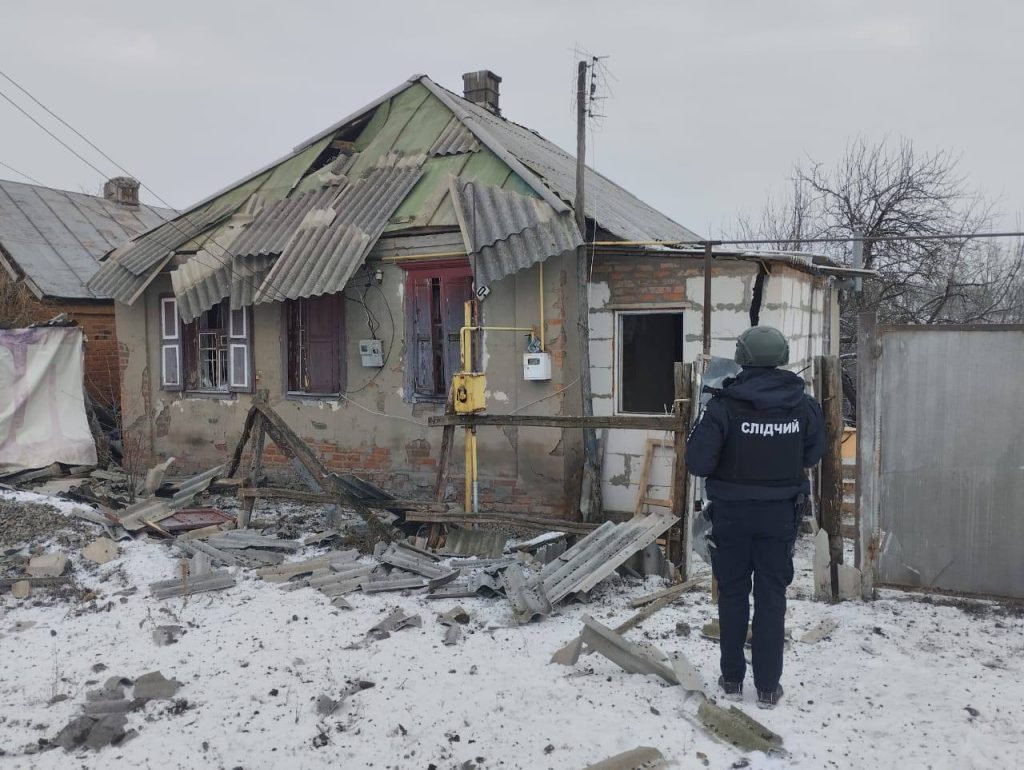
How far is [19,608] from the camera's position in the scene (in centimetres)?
555

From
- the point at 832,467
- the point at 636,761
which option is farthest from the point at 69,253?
the point at 636,761

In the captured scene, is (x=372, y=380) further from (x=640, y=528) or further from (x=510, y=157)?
(x=640, y=528)

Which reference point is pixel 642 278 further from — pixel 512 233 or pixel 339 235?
pixel 339 235

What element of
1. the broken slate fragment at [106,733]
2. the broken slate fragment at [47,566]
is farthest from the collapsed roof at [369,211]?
the broken slate fragment at [106,733]

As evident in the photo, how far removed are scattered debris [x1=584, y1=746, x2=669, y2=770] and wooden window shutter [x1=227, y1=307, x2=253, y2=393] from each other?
24.3ft

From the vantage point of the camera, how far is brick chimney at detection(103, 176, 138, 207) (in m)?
17.9

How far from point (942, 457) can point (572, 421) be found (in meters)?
2.64

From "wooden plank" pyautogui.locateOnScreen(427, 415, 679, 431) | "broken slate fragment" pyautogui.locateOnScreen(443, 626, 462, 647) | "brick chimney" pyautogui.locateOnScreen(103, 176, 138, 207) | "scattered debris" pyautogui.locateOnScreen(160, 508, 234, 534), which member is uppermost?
"brick chimney" pyautogui.locateOnScreen(103, 176, 138, 207)

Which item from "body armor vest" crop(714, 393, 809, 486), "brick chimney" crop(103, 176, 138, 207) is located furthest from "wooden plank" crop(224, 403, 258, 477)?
"brick chimney" crop(103, 176, 138, 207)

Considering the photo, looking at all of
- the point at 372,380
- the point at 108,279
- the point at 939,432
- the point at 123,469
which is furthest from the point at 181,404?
the point at 939,432

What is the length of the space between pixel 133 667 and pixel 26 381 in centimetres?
676

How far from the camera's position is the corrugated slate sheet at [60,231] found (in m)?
13.5

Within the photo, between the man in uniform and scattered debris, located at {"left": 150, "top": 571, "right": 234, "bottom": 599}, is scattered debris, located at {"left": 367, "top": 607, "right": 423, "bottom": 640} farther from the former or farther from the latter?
the man in uniform

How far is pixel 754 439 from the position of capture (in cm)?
380
